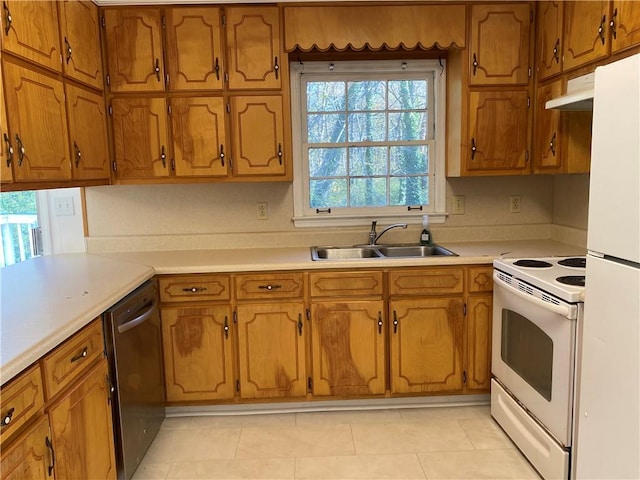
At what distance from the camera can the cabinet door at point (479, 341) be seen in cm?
268

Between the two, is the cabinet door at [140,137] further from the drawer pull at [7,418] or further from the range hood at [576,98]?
the range hood at [576,98]

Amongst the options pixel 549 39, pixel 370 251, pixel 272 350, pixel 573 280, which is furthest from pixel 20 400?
pixel 549 39

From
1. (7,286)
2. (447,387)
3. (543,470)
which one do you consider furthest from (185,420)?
(543,470)

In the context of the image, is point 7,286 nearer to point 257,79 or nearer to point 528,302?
point 257,79

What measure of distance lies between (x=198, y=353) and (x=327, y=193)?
50.9 inches

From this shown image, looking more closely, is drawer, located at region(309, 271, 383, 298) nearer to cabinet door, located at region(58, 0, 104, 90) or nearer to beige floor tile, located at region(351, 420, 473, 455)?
beige floor tile, located at region(351, 420, 473, 455)

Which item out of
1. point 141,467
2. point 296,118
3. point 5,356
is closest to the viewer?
point 5,356

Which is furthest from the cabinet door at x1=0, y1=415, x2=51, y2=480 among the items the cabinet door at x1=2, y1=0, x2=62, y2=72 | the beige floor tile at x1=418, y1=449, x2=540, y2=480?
the beige floor tile at x1=418, y1=449, x2=540, y2=480

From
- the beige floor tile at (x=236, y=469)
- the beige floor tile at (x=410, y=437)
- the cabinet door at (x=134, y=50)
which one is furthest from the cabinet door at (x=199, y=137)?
the beige floor tile at (x=410, y=437)

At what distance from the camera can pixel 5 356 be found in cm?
130

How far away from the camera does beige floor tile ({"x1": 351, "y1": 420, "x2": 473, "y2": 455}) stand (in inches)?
94.6

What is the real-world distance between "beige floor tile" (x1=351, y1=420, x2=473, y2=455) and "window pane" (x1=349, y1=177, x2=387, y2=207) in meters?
1.38

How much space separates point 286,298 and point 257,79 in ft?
4.05

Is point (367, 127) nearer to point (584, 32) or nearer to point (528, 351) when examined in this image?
point (584, 32)
